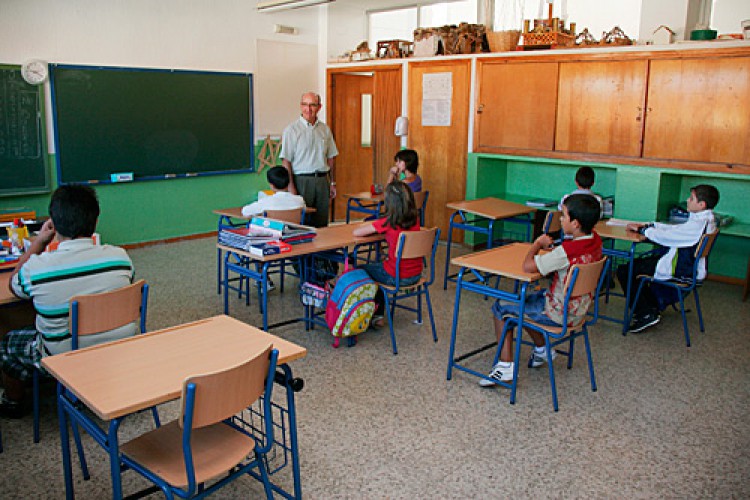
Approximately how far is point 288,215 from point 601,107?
10.8ft

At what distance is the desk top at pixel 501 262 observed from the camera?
3.47 metres

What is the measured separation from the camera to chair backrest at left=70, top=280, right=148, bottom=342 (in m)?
2.63

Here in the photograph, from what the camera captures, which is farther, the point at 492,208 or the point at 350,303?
the point at 492,208

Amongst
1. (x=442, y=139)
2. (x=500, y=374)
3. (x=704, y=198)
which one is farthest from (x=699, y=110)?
(x=500, y=374)

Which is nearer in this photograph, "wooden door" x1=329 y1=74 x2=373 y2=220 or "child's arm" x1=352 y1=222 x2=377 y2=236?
"child's arm" x1=352 y1=222 x2=377 y2=236

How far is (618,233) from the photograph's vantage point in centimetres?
481

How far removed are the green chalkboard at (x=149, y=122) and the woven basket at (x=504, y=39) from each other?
297 cm

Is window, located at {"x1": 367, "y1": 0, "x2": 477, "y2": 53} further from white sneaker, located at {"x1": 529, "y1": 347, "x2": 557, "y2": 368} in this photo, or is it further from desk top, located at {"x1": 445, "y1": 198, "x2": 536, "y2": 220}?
white sneaker, located at {"x1": 529, "y1": 347, "x2": 557, "y2": 368}

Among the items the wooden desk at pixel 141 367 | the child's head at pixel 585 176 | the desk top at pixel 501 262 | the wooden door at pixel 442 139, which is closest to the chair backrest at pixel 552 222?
the child's head at pixel 585 176

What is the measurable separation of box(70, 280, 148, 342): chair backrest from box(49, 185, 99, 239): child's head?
11.3 inches

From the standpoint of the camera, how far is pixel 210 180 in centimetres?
771

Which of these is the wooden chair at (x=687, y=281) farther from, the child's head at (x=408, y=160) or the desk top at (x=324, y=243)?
the child's head at (x=408, y=160)

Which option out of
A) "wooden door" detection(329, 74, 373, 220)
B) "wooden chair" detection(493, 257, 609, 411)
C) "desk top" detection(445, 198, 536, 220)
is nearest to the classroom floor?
"wooden chair" detection(493, 257, 609, 411)

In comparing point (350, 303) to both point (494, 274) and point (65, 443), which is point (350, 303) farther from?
point (65, 443)
